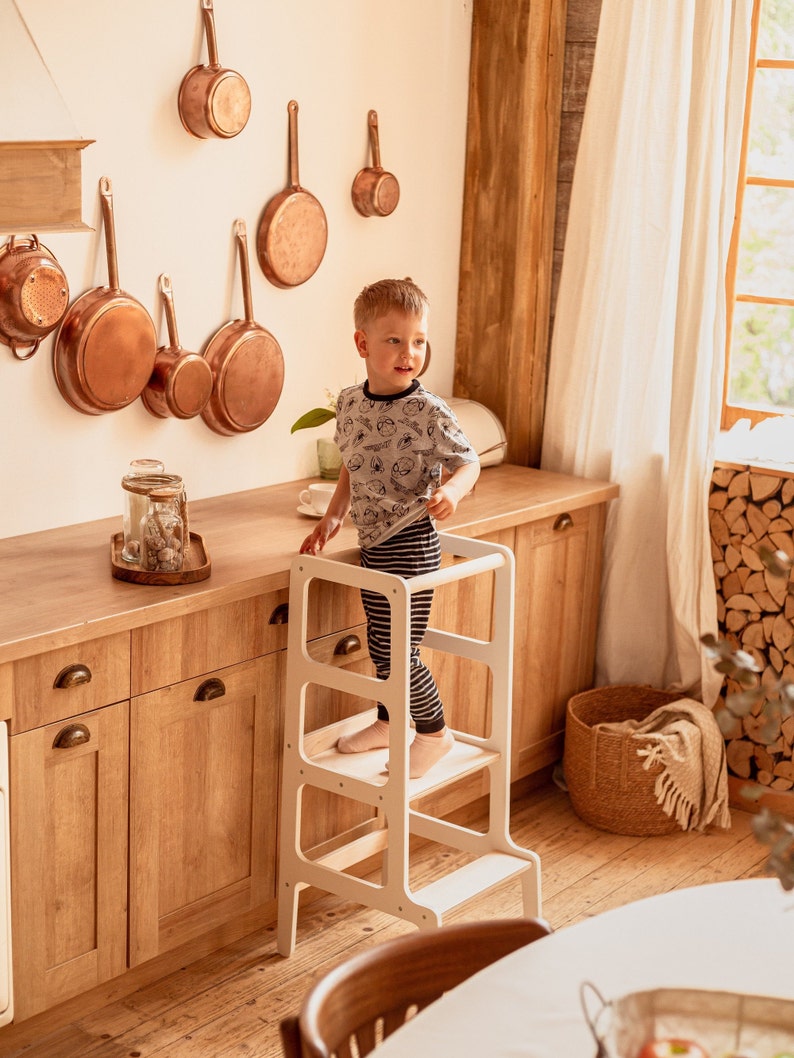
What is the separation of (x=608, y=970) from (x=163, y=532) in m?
1.32

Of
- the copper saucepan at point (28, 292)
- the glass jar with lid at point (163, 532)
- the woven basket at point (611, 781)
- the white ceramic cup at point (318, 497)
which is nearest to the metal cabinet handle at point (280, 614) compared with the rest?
the glass jar with lid at point (163, 532)

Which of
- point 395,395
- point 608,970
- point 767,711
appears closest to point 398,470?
point 395,395

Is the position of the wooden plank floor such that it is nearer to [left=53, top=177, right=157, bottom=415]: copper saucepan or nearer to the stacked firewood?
the stacked firewood

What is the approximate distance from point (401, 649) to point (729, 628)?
1367mm

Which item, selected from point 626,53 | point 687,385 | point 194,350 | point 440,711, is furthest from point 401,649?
point 626,53

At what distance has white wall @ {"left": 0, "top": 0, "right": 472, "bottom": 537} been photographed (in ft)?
8.76

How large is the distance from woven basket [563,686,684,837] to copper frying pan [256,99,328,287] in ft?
4.37

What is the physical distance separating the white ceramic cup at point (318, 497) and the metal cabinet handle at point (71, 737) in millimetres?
851

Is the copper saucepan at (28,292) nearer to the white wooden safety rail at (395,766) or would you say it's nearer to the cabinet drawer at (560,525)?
the white wooden safety rail at (395,766)

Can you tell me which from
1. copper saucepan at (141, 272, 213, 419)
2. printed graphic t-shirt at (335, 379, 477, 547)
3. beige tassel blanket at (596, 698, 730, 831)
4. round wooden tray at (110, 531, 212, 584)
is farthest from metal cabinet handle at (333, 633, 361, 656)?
beige tassel blanket at (596, 698, 730, 831)

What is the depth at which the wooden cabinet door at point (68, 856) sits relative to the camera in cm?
226

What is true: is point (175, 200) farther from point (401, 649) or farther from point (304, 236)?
point (401, 649)

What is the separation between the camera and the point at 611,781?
335 centimetres

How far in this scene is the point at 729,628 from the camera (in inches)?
139
